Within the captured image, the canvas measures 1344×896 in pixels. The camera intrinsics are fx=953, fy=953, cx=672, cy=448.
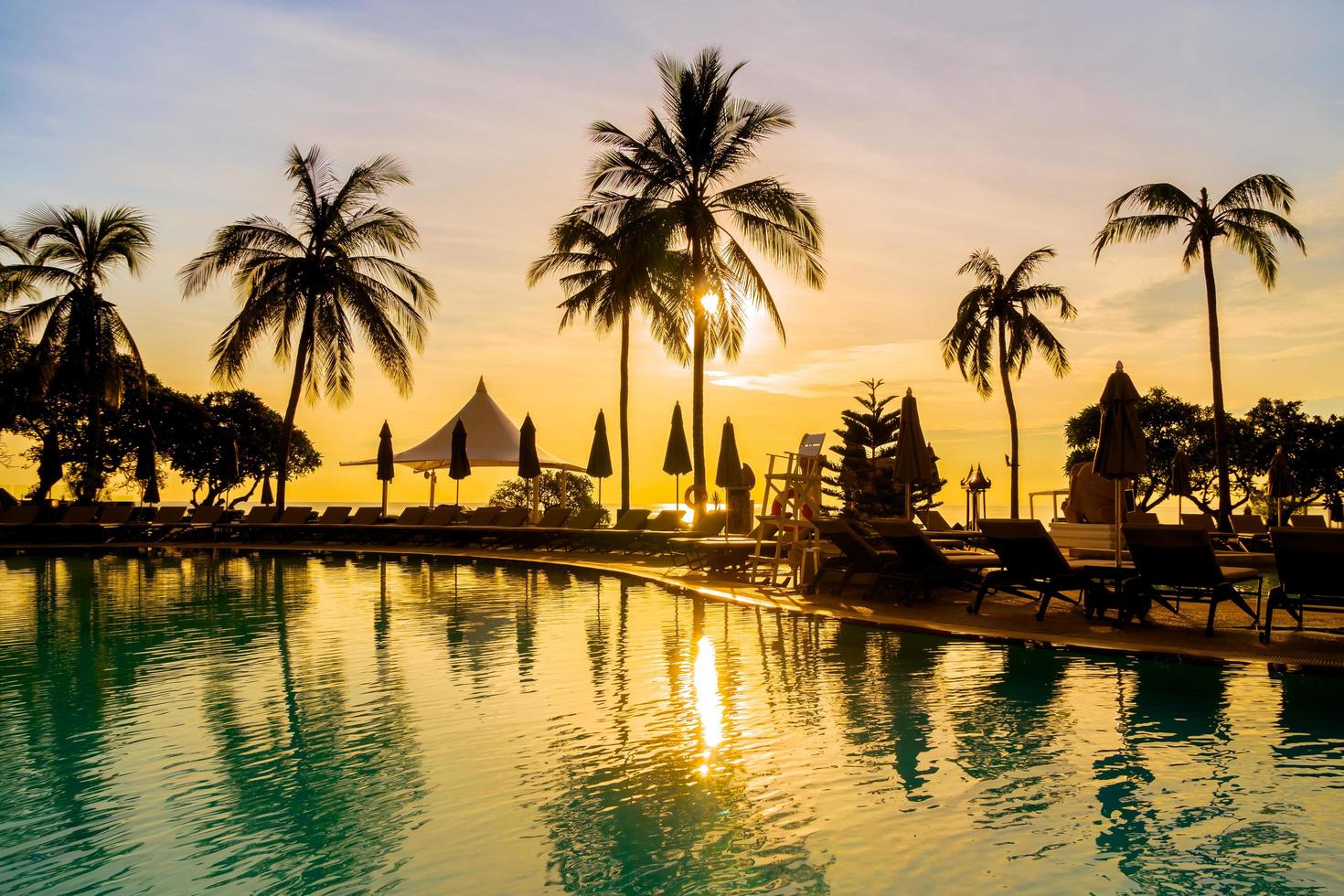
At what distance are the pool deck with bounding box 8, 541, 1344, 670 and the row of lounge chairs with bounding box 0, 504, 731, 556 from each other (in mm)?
6473

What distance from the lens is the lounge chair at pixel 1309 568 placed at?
7547mm

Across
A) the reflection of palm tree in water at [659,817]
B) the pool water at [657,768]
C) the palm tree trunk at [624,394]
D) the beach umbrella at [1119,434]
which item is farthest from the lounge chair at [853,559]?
the palm tree trunk at [624,394]

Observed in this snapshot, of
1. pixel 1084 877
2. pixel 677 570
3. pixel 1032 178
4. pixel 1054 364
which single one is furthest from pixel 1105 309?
pixel 1084 877

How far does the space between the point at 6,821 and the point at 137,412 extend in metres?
38.5

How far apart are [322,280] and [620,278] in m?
9.90

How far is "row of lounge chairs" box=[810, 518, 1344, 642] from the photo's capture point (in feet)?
25.4

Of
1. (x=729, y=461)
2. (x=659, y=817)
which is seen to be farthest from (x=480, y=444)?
(x=659, y=817)

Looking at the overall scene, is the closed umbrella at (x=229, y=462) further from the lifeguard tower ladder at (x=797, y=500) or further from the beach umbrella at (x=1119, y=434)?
the beach umbrella at (x=1119, y=434)

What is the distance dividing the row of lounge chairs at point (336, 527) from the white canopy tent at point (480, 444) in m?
2.10

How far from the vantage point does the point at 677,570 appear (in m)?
16.4

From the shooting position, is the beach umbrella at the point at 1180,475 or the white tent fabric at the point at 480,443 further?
the white tent fabric at the point at 480,443

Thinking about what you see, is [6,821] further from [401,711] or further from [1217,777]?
[1217,777]

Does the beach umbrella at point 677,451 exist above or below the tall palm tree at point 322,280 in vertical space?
below

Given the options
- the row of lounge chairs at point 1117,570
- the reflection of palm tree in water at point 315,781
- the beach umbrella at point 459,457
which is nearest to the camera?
the reflection of palm tree in water at point 315,781
